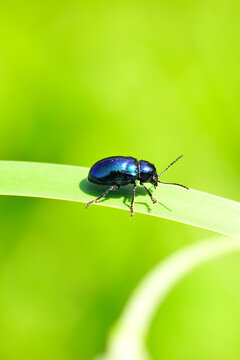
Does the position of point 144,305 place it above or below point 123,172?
below

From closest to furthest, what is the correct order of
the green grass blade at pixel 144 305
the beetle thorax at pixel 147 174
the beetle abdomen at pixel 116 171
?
the green grass blade at pixel 144 305 < the beetle abdomen at pixel 116 171 < the beetle thorax at pixel 147 174

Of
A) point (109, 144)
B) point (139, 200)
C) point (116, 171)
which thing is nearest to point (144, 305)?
point (139, 200)

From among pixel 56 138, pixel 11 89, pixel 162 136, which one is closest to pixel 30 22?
pixel 11 89

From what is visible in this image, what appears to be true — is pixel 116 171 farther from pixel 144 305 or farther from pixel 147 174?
pixel 144 305

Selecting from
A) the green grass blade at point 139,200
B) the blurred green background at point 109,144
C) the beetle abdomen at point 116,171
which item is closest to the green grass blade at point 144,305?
the green grass blade at point 139,200

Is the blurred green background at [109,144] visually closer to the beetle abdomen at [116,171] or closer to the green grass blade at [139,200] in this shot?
the beetle abdomen at [116,171]

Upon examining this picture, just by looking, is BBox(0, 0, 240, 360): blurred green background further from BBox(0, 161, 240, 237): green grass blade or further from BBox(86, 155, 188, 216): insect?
BBox(0, 161, 240, 237): green grass blade
